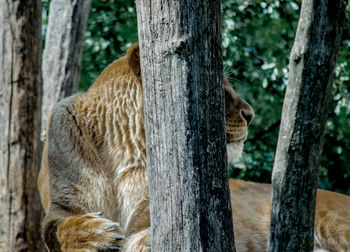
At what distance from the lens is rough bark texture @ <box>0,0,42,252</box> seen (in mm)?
3785

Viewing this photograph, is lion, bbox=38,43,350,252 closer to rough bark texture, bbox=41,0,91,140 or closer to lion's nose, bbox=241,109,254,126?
lion's nose, bbox=241,109,254,126

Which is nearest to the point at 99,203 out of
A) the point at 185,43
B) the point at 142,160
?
the point at 142,160

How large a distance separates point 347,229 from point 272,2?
121 inches

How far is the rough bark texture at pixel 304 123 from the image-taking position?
2.02m

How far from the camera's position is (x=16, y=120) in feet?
12.5

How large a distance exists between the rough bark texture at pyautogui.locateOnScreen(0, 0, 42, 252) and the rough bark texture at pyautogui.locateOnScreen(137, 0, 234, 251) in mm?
2098

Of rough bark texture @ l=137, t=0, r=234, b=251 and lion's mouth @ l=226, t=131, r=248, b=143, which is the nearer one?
rough bark texture @ l=137, t=0, r=234, b=251

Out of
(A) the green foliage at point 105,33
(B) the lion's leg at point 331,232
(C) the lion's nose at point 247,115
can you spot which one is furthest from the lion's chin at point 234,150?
(A) the green foliage at point 105,33

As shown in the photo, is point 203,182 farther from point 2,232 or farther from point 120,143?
point 2,232

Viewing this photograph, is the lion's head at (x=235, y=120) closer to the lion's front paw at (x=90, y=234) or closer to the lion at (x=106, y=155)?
the lion at (x=106, y=155)

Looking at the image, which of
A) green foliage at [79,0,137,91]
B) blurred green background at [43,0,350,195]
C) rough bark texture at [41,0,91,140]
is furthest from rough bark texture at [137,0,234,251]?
green foliage at [79,0,137,91]

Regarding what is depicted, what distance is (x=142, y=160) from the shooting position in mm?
3043

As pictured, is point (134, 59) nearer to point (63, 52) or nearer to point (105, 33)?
point (63, 52)

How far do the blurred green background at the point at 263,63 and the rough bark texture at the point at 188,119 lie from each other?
149 inches
